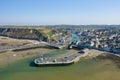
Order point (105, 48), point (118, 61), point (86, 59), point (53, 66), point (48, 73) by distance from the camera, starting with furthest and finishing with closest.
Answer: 1. point (105, 48)
2. point (86, 59)
3. point (118, 61)
4. point (53, 66)
5. point (48, 73)

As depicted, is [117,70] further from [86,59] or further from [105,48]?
[105,48]

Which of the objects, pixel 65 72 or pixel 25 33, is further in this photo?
pixel 25 33

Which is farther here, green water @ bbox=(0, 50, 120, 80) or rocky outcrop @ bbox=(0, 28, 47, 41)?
rocky outcrop @ bbox=(0, 28, 47, 41)

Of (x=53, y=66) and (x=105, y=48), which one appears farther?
(x=105, y=48)

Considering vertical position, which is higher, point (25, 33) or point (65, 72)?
point (25, 33)

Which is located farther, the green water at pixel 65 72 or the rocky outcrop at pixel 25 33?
the rocky outcrop at pixel 25 33

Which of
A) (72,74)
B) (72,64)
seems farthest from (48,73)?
(72,64)

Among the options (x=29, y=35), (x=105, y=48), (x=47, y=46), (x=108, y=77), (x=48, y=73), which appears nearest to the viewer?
(x=108, y=77)
